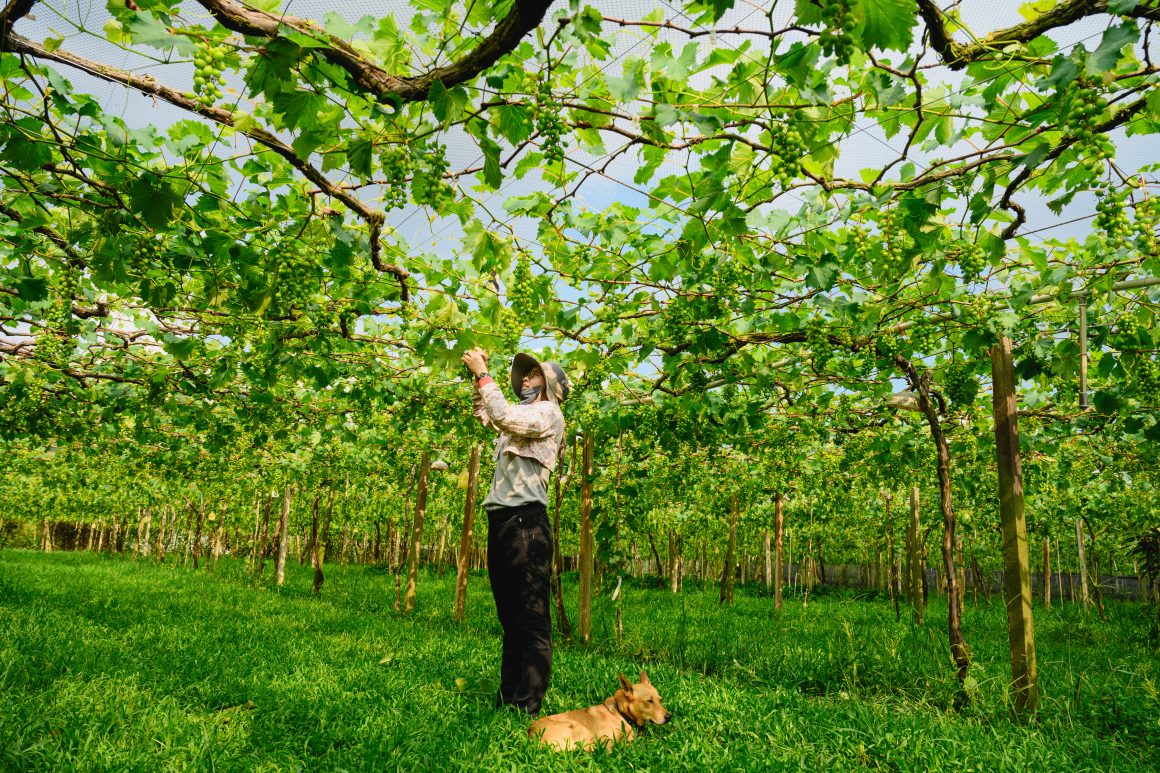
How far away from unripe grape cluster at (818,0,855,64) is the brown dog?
2.96 m

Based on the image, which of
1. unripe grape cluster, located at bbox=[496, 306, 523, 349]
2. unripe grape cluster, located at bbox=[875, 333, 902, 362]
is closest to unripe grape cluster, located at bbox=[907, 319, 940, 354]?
unripe grape cluster, located at bbox=[875, 333, 902, 362]

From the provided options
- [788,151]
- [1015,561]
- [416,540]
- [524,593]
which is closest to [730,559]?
[416,540]

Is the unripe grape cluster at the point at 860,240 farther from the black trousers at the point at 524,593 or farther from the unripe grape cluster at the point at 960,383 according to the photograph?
the unripe grape cluster at the point at 960,383

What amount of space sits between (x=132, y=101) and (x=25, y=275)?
2209 millimetres

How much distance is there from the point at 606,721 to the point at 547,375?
195 centimetres

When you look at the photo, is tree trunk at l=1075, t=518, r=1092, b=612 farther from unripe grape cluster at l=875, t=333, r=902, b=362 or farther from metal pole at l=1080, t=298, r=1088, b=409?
metal pole at l=1080, t=298, r=1088, b=409

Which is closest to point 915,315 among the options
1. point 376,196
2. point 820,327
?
point 820,327

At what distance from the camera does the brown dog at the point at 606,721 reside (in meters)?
3.01

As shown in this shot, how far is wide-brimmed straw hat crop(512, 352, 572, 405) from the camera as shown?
382cm

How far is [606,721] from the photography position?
321 cm

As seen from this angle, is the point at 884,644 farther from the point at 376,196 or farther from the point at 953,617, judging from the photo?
the point at 376,196

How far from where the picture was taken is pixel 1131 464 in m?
9.68

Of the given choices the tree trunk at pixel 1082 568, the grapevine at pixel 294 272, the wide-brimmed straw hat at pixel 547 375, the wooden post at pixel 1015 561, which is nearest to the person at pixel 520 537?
the wide-brimmed straw hat at pixel 547 375

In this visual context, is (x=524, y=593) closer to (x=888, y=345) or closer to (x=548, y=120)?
(x=548, y=120)
